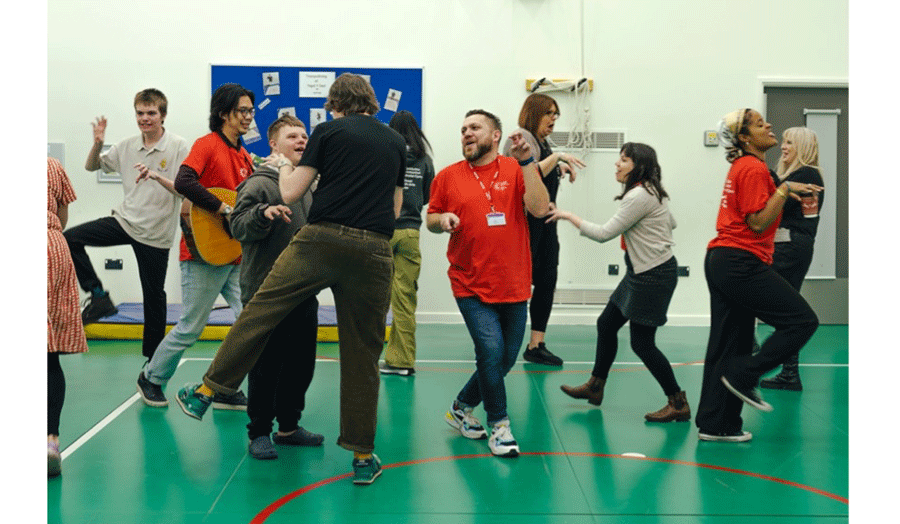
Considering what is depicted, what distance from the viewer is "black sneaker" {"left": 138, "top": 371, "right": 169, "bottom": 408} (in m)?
5.72

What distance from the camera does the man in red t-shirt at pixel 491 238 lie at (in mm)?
4746

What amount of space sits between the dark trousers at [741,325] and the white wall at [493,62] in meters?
4.54

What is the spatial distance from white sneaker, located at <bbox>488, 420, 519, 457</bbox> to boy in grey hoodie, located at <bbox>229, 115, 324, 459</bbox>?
3.14 ft

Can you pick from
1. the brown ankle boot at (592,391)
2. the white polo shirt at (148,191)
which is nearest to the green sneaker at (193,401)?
the white polo shirt at (148,191)

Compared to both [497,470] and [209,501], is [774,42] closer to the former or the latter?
[497,470]

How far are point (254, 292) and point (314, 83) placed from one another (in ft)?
16.7

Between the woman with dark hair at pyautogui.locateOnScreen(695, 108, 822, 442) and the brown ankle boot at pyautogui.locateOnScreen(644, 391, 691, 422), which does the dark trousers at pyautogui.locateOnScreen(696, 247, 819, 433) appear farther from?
the brown ankle boot at pyautogui.locateOnScreen(644, 391, 691, 422)

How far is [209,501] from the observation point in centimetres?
404

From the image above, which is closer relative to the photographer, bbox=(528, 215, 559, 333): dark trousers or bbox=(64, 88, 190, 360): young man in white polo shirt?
bbox=(64, 88, 190, 360): young man in white polo shirt

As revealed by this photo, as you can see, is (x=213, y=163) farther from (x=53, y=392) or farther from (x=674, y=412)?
(x=674, y=412)

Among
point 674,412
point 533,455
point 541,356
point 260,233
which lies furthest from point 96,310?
point 674,412

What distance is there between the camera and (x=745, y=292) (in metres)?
4.84

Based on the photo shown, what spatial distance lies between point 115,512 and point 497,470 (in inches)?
65.7

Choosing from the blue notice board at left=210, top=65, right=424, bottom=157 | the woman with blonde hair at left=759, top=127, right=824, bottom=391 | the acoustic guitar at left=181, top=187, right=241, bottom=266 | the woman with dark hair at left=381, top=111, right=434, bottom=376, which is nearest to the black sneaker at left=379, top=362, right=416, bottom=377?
the woman with dark hair at left=381, top=111, right=434, bottom=376
